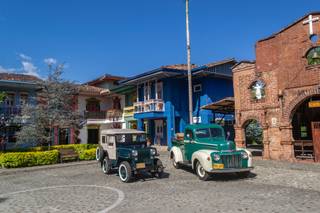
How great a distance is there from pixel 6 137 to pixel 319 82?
24617 millimetres

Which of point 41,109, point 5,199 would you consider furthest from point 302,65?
point 41,109

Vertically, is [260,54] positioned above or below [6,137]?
above

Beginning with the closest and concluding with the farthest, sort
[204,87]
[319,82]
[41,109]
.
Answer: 1. [319,82]
2. [41,109]
3. [204,87]

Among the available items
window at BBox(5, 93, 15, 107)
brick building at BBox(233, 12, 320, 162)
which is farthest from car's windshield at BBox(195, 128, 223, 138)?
window at BBox(5, 93, 15, 107)

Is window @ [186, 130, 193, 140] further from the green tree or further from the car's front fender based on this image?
the green tree

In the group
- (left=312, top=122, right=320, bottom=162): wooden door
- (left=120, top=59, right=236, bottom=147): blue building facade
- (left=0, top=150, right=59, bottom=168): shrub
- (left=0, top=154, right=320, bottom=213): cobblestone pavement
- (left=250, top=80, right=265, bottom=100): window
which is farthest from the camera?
(left=120, top=59, right=236, bottom=147): blue building facade

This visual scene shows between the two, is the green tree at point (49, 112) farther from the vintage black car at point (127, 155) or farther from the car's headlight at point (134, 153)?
the car's headlight at point (134, 153)

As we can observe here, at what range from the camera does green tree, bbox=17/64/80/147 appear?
17.8m

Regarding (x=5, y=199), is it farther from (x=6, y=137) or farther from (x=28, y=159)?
(x=6, y=137)

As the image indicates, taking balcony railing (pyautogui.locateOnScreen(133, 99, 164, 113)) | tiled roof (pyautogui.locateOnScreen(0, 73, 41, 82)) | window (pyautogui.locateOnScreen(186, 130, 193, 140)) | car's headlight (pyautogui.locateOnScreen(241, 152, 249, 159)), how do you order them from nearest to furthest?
car's headlight (pyautogui.locateOnScreen(241, 152, 249, 159)), window (pyautogui.locateOnScreen(186, 130, 193, 140)), balcony railing (pyautogui.locateOnScreen(133, 99, 164, 113)), tiled roof (pyautogui.locateOnScreen(0, 73, 41, 82))

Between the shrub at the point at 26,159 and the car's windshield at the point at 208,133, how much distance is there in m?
9.52

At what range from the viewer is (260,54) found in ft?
52.0

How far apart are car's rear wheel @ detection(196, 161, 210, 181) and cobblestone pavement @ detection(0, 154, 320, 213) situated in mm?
247

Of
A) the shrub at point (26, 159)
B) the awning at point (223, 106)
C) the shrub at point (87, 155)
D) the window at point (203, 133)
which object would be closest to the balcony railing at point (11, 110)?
the shrub at point (26, 159)
